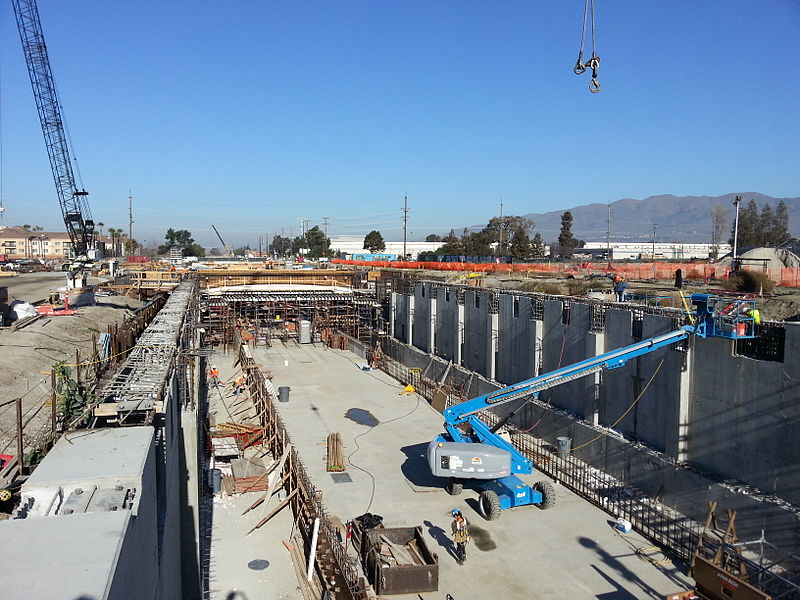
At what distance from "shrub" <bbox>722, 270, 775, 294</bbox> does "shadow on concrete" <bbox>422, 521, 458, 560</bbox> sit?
2173 centimetres

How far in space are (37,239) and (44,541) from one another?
184 m

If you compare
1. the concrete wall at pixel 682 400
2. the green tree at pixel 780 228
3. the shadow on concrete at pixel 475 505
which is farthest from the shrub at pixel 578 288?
the green tree at pixel 780 228

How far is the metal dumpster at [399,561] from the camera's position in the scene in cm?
1280

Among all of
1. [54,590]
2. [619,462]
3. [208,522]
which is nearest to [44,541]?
[54,590]

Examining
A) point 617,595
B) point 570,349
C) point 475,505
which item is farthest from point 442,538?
point 570,349

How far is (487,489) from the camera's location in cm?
1712

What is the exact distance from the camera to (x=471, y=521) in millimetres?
16172

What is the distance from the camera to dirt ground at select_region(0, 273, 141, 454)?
20234 millimetres

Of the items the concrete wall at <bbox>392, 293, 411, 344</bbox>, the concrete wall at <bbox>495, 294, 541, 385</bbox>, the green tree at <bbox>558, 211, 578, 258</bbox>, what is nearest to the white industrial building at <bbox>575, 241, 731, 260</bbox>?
the green tree at <bbox>558, 211, 578, 258</bbox>

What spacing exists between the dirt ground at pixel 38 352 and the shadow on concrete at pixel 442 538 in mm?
9195

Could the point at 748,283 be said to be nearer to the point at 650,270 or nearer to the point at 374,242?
the point at 650,270

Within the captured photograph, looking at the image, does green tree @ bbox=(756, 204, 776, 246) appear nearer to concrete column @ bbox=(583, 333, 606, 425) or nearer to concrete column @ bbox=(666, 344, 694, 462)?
concrete column @ bbox=(583, 333, 606, 425)

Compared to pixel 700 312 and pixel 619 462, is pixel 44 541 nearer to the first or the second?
pixel 700 312

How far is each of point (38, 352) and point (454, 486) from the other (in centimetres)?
2135
